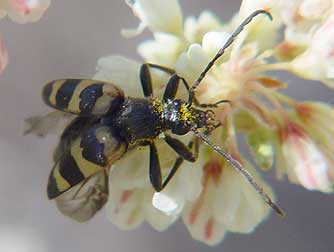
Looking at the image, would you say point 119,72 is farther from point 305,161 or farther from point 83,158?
point 305,161

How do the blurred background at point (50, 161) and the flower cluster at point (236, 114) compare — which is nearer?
the flower cluster at point (236, 114)

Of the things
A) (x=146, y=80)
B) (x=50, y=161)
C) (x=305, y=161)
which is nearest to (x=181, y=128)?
(x=146, y=80)

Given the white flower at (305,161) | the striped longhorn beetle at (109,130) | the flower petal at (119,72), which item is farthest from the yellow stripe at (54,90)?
the white flower at (305,161)

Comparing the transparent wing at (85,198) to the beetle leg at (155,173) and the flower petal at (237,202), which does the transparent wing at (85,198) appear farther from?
the flower petal at (237,202)

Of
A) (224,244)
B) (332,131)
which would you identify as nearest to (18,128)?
(224,244)

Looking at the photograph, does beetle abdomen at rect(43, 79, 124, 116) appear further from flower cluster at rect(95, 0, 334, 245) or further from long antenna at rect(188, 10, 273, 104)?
long antenna at rect(188, 10, 273, 104)

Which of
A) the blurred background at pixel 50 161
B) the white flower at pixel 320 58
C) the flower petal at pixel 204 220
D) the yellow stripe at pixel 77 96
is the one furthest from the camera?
the blurred background at pixel 50 161

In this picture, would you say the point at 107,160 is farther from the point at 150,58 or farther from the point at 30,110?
the point at 30,110

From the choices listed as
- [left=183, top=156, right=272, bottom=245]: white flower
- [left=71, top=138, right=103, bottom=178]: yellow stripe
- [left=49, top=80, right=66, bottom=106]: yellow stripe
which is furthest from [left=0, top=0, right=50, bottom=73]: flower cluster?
[left=183, top=156, right=272, bottom=245]: white flower
